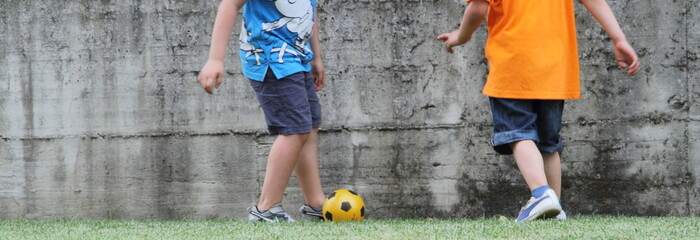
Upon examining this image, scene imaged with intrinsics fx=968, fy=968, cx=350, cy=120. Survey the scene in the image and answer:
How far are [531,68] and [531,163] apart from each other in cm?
41

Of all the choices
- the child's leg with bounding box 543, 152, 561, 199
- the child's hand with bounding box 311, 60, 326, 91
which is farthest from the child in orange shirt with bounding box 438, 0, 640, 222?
the child's hand with bounding box 311, 60, 326, 91

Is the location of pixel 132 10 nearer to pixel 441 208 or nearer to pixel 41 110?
pixel 41 110

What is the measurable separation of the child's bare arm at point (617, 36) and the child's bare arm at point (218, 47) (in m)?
1.60

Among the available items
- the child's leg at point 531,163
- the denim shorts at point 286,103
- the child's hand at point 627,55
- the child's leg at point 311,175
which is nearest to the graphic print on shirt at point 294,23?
the denim shorts at point 286,103

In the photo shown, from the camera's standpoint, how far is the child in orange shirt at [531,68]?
420 cm

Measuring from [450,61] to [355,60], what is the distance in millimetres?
527

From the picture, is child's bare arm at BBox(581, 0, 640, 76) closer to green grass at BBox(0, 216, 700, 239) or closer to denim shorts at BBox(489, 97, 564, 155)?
denim shorts at BBox(489, 97, 564, 155)

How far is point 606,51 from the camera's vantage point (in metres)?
5.23

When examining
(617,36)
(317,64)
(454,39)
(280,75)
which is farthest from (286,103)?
(617,36)

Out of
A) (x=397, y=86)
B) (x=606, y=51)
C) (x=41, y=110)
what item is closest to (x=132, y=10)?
(x=41, y=110)

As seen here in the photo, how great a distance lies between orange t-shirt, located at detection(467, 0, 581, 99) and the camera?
421 cm

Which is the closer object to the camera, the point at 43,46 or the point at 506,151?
the point at 506,151

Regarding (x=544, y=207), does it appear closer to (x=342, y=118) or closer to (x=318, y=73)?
(x=318, y=73)

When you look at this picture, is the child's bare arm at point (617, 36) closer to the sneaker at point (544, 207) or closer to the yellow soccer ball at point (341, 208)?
the sneaker at point (544, 207)
